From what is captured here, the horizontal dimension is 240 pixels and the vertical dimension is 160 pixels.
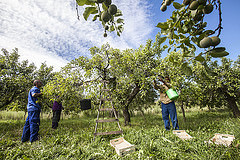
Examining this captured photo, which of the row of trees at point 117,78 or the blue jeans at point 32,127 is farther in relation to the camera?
the row of trees at point 117,78

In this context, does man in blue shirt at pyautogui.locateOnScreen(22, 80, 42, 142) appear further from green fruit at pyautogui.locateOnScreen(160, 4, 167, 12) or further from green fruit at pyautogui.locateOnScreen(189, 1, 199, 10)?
green fruit at pyautogui.locateOnScreen(189, 1, 199, 10)

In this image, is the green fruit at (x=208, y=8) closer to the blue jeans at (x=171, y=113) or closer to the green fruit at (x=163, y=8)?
the green fruit at (x=163, y=8)

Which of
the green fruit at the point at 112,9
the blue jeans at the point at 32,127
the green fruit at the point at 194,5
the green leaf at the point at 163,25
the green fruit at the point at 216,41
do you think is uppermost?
the green fruit at the point at 194,5

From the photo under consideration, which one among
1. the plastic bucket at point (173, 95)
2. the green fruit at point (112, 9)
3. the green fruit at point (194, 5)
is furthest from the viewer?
the plastic bucket at point (173, 95)

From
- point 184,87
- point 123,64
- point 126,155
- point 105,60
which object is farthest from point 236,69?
point 126,155

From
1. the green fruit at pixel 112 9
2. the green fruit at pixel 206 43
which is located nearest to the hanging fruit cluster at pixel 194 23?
the green fruit at pixel 206 43

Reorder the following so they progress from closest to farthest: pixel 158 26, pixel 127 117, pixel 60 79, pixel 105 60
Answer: pixel 158 26 < pixel 60 79 < pixel 105 60 < pixel 127 117

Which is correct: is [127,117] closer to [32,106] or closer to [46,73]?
[32,106]

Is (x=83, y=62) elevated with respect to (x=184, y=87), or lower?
elevated

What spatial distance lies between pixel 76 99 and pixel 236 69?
11943 millimetres

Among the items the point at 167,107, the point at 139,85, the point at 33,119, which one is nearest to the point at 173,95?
the point at 167,107

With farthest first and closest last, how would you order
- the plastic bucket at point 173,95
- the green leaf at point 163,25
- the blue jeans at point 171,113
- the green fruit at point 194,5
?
the blue jeans at point 171,113, the plastic bucket at point 173,95, the green leaf at point 163,25, the green fruit at point 194,5

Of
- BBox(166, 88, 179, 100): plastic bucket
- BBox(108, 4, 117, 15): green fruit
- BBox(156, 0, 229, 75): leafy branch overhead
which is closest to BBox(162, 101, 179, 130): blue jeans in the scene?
BBox(166, 88, 179, 100): plastic bucket

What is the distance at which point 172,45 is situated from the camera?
4.40 feet
